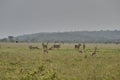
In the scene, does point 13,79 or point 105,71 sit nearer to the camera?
point 13,79

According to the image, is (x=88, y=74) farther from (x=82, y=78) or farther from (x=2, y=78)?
(x=2, y=78)

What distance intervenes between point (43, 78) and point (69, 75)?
6213 millimetres

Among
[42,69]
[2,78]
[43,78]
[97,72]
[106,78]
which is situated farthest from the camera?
[97,72]

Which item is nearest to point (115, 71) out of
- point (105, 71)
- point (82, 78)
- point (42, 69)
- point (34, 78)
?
point (105, 71)

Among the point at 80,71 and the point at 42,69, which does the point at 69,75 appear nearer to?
the point at 80,71

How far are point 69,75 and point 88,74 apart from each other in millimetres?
1354

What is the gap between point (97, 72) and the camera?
21.5 m

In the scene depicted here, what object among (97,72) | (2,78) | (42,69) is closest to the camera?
(42,69)

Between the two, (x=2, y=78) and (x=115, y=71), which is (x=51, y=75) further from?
(x=115, y=71)

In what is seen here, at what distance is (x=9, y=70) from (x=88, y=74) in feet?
20.9

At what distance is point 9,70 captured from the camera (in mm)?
22531

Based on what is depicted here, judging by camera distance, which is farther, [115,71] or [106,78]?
[115,71]

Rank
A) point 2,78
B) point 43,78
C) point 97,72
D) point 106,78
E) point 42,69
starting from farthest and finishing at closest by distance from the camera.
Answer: point 97,72
point 106,78
point 2,78
point 42,69
point 43,78

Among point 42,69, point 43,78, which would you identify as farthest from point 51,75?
point 42,69
